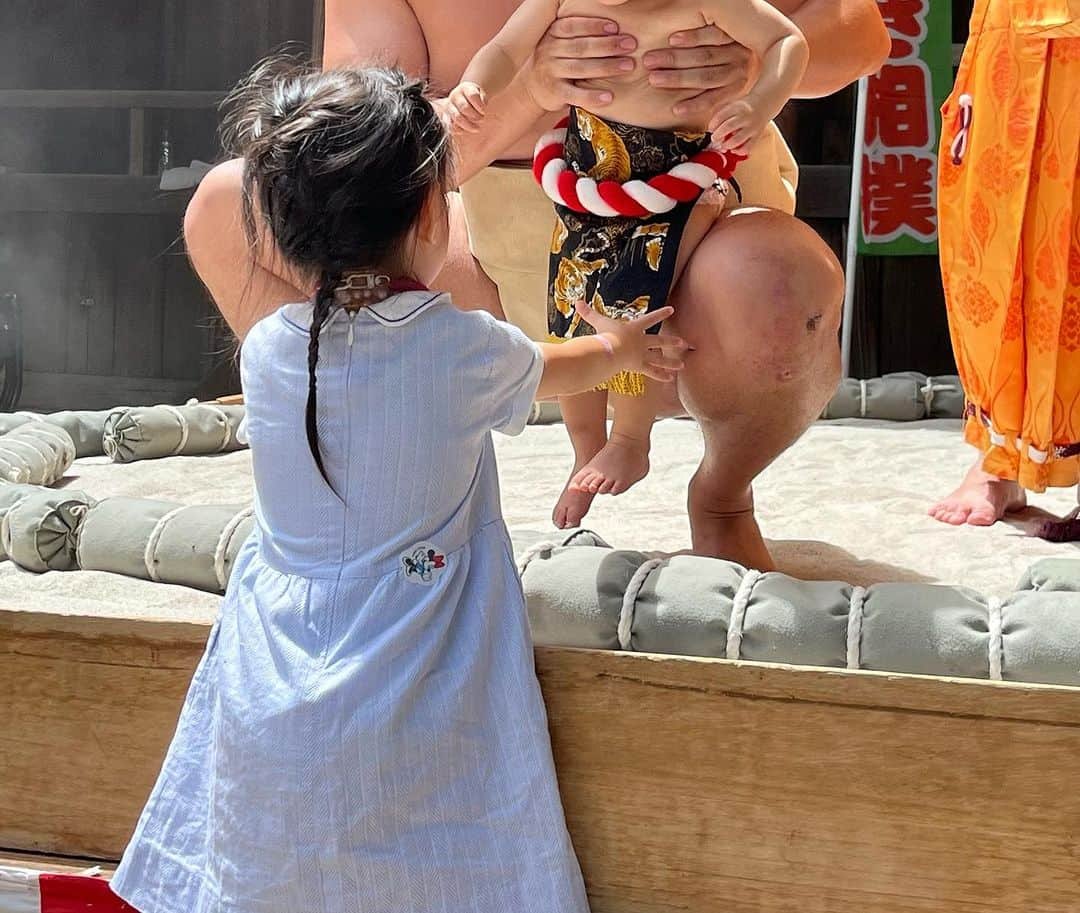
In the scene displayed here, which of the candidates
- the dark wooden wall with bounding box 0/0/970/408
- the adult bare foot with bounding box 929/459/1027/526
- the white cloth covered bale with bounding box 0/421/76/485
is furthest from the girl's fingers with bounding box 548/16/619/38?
the dark wooden wall with bounding box 0/0/970/408

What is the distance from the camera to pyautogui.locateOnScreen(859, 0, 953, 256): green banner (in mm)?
4582

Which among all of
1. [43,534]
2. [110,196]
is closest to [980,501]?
[43,534]

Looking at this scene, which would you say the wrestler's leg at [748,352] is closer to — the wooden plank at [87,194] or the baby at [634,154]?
the baby at [634,154]

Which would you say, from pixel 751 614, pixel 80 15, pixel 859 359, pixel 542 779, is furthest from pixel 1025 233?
pixel 80 15

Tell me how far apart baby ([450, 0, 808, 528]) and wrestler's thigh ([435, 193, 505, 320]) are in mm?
410

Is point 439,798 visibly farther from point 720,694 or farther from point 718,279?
point 718,279

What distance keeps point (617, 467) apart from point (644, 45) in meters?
0.53

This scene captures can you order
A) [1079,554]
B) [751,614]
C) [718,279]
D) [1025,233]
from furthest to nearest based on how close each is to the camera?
→ [1025,233]
[1079,554]
[718,279]
[751,614]

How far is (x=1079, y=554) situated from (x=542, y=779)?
1.03 meters

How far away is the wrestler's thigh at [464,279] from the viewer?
2.08 meters

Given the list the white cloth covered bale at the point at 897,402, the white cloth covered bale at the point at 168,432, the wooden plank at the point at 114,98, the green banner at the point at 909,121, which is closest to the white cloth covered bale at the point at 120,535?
the white cloth covered bale at the point at 168,432

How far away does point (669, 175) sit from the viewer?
5.10ft

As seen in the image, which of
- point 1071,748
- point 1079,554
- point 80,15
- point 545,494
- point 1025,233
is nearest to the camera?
point 1071,748

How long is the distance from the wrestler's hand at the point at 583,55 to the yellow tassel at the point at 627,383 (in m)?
0.34
